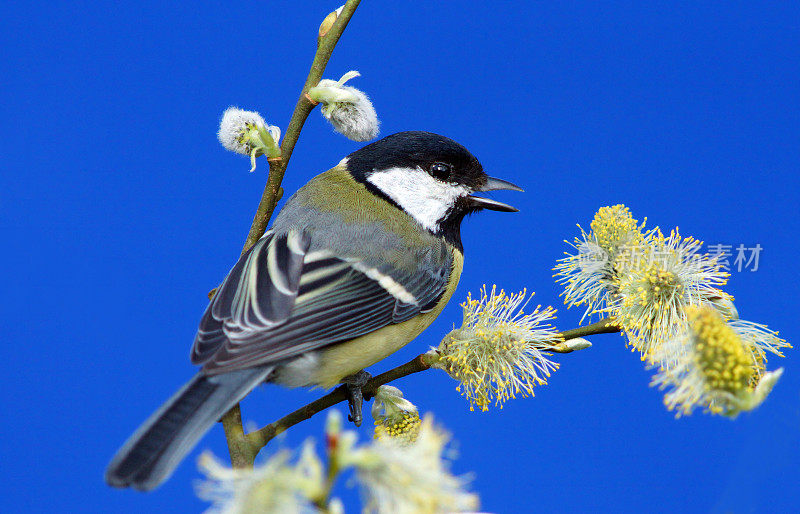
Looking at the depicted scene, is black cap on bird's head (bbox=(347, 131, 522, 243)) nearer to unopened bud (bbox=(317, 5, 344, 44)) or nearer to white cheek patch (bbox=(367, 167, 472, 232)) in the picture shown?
white cheek patch (bbox=(367, 167, 472, 232))

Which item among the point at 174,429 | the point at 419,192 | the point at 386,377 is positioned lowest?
the point at 174,429

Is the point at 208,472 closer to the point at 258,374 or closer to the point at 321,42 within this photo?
the point at 258,374

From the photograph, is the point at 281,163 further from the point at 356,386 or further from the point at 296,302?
the point at 356,386

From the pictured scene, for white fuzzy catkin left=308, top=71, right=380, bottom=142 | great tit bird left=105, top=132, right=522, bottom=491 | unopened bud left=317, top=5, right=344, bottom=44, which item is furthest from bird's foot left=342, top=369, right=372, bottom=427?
unopened bud left=317, top=5, right=344, bottom=44

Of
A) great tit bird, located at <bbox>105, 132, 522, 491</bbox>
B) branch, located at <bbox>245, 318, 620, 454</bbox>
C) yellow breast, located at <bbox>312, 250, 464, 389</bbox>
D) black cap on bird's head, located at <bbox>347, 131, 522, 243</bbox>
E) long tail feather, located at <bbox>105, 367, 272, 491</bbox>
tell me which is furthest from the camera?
black cap on bird's head, located at <bbox>347, 131, 522, 243</bbox>

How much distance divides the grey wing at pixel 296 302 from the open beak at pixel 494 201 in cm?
16

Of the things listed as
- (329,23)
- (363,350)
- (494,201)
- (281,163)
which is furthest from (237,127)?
(494,201)

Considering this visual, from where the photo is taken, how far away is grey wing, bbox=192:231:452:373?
88cm

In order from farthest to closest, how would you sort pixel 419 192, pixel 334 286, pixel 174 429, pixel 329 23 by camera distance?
pixel 419 192 → pixel 334 286 → pixel 329 23 → pixel 174 429

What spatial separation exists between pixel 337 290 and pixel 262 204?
17cm

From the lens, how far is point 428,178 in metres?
1.24

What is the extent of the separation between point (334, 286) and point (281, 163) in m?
0.20

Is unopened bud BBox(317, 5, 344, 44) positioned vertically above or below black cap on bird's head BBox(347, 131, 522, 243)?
below

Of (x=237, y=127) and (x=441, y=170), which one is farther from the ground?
(x=441, y=170)
